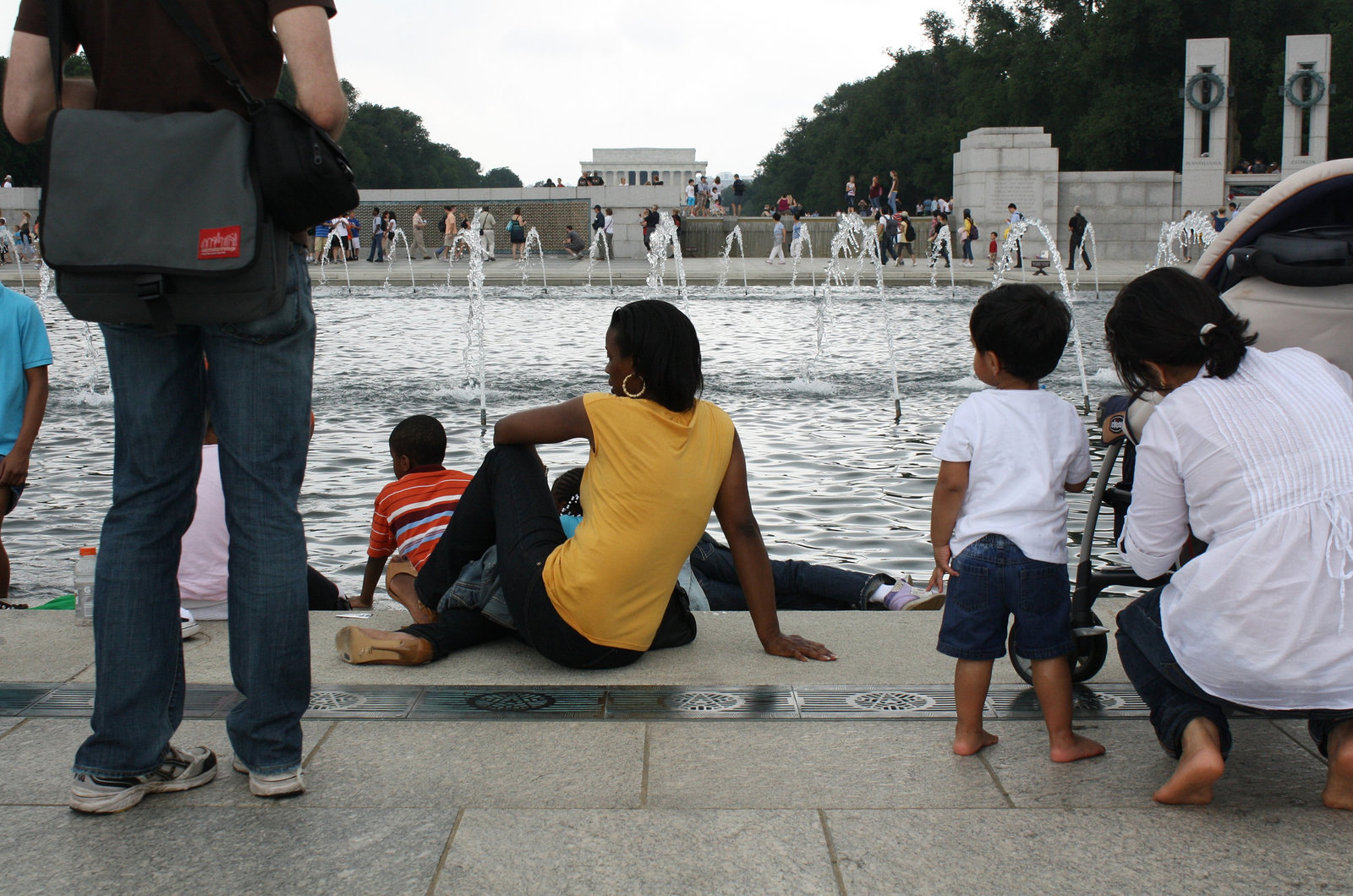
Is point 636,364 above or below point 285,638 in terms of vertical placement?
above

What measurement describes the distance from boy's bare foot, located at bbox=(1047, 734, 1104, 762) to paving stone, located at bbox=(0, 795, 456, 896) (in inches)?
56.8

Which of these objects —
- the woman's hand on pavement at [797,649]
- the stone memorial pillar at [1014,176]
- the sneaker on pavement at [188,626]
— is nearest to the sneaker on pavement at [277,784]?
the sneaker on pavement at [188,626]

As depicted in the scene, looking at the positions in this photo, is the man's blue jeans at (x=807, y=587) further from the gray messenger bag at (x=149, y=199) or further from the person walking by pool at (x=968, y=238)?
the person walking by pool at (x=968, y=238)

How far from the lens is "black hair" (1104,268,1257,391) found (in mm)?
2832

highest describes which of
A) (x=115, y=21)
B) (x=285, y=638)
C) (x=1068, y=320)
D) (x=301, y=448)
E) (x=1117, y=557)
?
(x=115, y=21)

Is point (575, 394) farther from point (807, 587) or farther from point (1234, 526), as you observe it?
point (1234, 526)

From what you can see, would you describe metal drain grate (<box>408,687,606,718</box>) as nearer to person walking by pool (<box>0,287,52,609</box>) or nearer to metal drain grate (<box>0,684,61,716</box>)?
metal drain grate (<box>0,684,61,716</box>)

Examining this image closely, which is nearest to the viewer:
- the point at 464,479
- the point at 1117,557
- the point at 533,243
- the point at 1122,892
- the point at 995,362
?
the point at 1122,892

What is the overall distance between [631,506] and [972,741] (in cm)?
109

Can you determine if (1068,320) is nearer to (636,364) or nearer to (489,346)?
(636,364)

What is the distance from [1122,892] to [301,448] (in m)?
1.89

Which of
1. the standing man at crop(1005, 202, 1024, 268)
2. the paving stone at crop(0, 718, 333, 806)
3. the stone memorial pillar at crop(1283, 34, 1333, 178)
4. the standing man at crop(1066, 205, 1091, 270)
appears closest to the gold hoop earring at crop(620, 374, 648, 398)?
the paving stone at crop(0, 718, 333, 806)

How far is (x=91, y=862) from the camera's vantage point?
249 cm

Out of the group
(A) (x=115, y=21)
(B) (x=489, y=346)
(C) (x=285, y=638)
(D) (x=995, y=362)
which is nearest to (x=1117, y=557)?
(D) (x=995, y=362)
